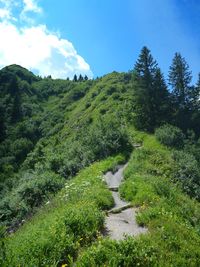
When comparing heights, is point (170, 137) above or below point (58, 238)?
above

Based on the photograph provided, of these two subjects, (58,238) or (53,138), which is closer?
(58,238)

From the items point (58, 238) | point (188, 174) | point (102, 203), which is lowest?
point (188, 174)

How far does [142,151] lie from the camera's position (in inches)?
1441

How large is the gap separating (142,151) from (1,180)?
103 feet

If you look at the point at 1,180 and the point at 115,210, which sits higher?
the point at 115,210

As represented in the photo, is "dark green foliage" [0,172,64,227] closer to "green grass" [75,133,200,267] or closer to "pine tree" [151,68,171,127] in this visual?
"green grass" [75,133,200,267]

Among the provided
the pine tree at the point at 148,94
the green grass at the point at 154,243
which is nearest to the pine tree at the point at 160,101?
the pine tree at the point at 148,94

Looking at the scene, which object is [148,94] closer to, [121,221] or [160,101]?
[160,101]

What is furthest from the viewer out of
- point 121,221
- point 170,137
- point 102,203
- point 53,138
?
point 53,138

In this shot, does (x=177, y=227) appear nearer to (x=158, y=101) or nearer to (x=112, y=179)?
(x=112, y=179)

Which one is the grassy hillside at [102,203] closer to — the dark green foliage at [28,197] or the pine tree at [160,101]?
the dark green foliage at [28,197]

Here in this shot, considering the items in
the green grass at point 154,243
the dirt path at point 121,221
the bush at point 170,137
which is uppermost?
the bush at point 170,137

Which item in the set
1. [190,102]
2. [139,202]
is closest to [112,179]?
[139,202]

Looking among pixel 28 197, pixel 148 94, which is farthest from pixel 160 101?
pixel 28 197
